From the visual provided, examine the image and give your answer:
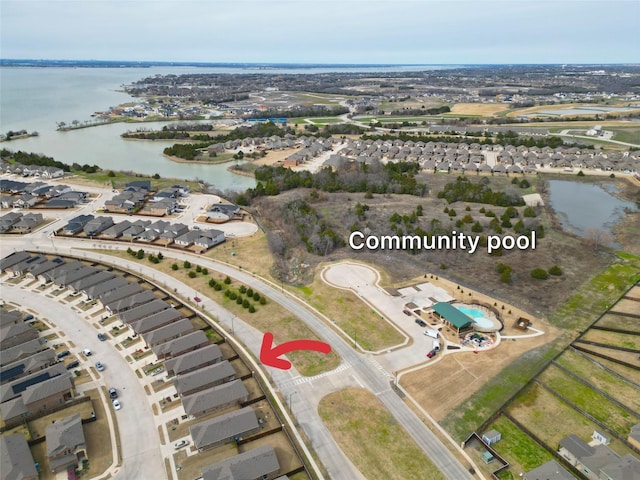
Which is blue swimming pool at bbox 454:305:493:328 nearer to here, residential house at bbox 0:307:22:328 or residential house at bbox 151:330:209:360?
residential house at bbox 151:330:209:360

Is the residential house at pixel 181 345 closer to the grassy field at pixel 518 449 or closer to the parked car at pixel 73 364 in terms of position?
the parked car at pixel 73 364

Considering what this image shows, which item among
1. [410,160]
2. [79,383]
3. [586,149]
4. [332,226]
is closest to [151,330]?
[79,383]

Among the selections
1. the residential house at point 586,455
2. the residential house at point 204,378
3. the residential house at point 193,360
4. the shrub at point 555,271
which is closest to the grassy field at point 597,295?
the shrub at point 555,271

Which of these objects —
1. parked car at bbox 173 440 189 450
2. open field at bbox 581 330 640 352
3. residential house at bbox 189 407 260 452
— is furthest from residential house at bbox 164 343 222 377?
open field at bbox 581 330 640 352

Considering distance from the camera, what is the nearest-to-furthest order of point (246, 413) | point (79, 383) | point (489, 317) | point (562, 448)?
point (562, 448) < point (246, 413) < point (79, 383) < point (489, 317)

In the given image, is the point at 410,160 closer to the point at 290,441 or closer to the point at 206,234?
the point at 206,234

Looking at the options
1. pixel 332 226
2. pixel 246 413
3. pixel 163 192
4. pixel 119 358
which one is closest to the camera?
pixel 246 413
